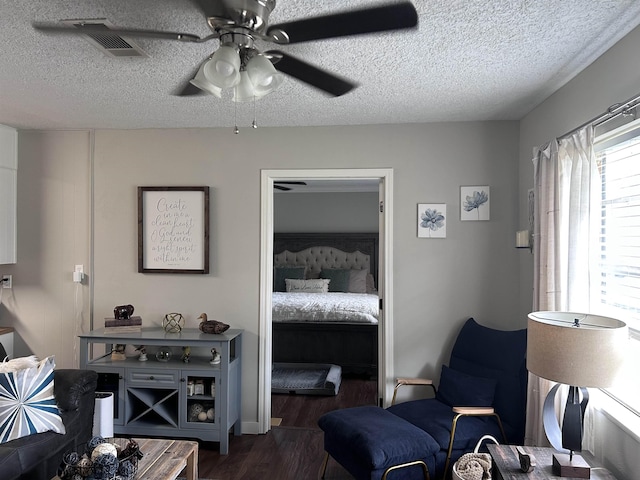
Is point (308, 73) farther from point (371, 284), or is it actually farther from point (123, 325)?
point (371, 284)

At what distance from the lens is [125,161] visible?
4.07 metres

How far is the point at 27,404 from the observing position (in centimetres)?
271

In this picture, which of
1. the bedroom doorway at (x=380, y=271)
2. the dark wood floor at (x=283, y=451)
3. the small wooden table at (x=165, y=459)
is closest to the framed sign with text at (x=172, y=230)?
the bedroom doorway at (x=380, y=271)

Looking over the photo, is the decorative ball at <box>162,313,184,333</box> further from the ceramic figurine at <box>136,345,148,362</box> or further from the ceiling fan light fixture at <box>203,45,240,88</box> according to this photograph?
the ceiling fan light fixture at <box>203,45,240,88</box>

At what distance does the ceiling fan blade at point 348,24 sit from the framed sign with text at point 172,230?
8.01 ft

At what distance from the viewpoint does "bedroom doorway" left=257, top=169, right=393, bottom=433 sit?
3789mm

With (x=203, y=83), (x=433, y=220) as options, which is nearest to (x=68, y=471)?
(x=203, y=83)

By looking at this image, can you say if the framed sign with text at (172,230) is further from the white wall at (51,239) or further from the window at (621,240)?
the window at (621,240)

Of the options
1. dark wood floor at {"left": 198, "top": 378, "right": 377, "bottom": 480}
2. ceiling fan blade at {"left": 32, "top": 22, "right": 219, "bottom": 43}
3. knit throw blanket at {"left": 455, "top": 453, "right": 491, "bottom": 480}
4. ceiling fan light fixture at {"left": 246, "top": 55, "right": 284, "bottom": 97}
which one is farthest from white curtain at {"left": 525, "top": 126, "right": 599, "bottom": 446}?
ceiling fan blade at {"left": 32, "top": 22, "right": 219, "bottom": 43}

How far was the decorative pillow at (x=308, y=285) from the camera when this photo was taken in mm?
7095

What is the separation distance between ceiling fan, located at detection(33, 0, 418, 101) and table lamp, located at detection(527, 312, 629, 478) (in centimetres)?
136

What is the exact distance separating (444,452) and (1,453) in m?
2.45

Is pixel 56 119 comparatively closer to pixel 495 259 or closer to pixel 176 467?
pixel 176 467

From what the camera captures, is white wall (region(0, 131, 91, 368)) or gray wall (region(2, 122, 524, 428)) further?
white wall (region(0, 131, 91, 368))
